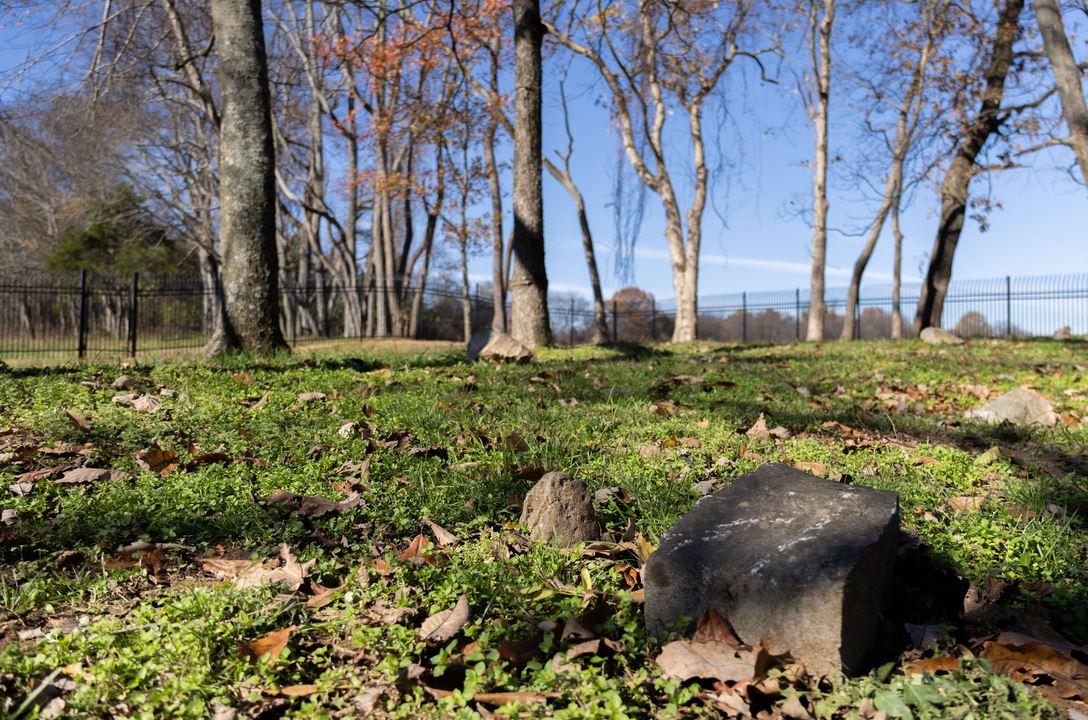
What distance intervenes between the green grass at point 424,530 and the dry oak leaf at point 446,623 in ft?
0.15

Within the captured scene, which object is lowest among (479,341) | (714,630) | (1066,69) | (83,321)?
(714,630)

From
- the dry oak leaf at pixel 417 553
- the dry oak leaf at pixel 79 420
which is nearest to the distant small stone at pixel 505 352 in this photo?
the dry oak leaf at pixel 79 420

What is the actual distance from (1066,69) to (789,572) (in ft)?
30.1

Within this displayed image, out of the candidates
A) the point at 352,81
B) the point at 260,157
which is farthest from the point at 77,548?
the point at 352,81

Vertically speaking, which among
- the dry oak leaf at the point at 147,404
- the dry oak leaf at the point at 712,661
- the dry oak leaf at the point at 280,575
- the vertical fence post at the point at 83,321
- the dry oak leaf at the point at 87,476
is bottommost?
the dry oak leaf at the point at 712,661

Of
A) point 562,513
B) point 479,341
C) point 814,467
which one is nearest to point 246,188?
point 479,341

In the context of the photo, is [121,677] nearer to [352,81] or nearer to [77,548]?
[77,548]

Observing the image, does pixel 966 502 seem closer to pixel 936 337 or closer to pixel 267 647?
pixel 267 647

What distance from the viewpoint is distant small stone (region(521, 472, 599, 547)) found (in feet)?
10.9

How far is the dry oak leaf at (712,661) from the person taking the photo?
2361mm

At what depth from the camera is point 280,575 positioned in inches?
120

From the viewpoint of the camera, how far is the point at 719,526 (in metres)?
2.76

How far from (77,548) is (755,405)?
4.56 meters

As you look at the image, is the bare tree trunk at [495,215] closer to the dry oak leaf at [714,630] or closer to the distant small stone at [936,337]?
the distant small stone at [936,337]
